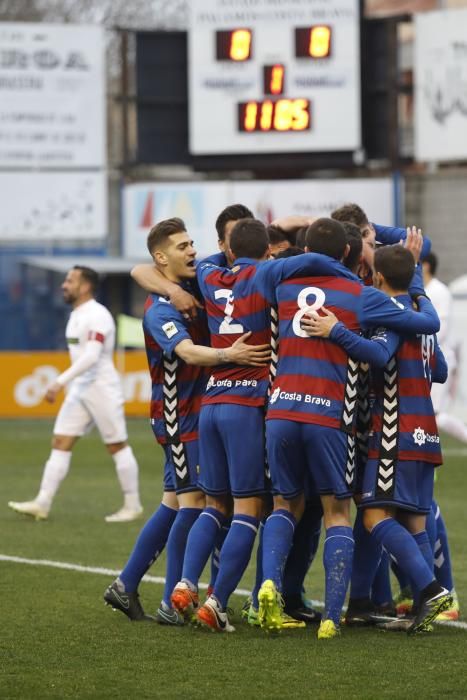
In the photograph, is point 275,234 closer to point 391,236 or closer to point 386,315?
point 391,236

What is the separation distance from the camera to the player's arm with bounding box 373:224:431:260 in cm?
812

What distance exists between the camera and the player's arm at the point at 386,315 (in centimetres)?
719

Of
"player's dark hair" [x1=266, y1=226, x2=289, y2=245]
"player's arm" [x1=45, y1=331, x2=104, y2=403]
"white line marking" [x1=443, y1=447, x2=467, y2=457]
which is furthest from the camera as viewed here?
"white line marking" [x1=443, y1=447, x2=467, y2=457]

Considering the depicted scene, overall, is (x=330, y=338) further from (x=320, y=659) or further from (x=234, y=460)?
(x=320, y=659)

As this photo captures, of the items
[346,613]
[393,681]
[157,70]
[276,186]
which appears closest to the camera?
[393,681]

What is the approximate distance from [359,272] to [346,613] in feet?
5.52

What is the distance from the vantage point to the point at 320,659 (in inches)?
264

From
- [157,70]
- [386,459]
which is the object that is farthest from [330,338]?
[157,70]

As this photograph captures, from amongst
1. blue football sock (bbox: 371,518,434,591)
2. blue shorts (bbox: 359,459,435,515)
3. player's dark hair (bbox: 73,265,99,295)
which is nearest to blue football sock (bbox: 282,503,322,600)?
blue shorts (bbox: 359,459,435,515)

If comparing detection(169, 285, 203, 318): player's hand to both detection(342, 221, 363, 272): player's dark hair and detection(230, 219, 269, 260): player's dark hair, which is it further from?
detection(342, 221, 363, 272): player's dark hair

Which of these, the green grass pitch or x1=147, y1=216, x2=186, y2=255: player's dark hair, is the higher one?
x1=147, y1=216, x2=186, y2=255: player's dark hair

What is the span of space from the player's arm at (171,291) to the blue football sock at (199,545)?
0.98 m

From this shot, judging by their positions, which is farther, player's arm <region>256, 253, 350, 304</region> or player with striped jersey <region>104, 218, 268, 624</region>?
player with striped jersey <region>104, 218, 268, 624</region>

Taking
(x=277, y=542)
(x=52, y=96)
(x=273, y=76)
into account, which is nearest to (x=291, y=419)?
(x=277, y=542)
